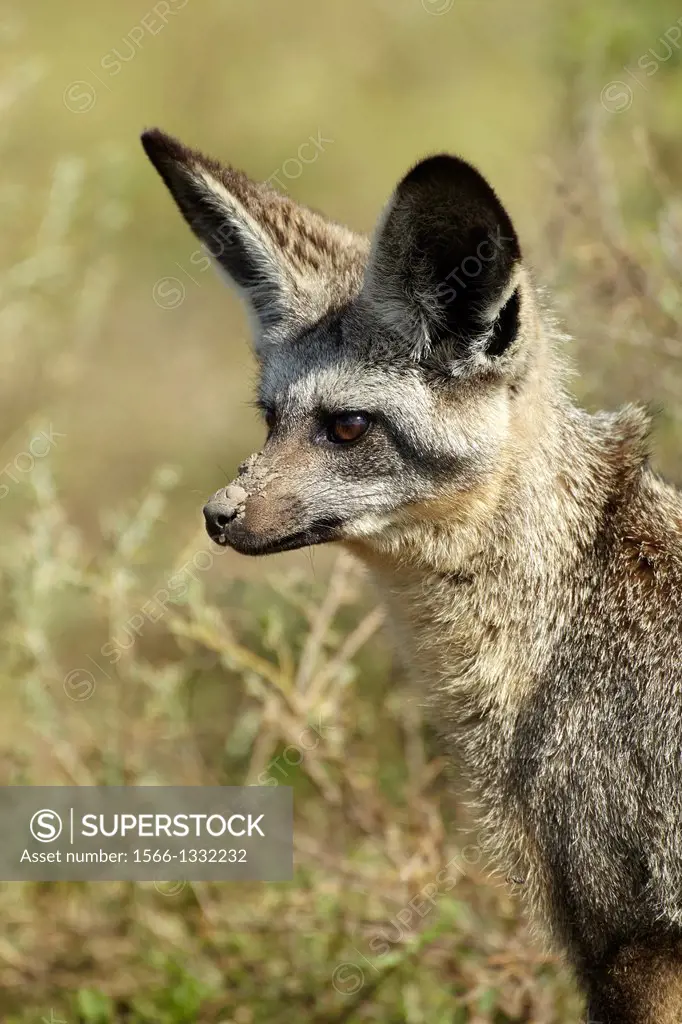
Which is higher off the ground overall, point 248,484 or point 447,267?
point 447,267

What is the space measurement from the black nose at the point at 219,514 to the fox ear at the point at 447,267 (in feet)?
3.11

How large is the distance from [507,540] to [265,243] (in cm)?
164

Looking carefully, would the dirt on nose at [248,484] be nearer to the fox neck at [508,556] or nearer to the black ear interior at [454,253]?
the fox neck at [508,556]

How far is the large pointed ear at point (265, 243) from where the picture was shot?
5371 millimetres

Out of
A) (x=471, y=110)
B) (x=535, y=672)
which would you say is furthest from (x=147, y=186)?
(x=535, y=672)

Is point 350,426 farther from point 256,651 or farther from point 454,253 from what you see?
point 256,651

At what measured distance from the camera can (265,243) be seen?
18.0 ft

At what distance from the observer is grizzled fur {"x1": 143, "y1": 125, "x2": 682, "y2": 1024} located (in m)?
4.67

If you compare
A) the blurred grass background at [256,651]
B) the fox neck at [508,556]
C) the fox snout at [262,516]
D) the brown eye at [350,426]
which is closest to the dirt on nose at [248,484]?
the fox snout at [262,516]

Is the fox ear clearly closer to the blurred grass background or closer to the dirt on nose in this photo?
the dirt on nose

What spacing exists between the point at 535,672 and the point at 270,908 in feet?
8.27

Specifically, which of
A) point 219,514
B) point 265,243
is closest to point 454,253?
point 265,243

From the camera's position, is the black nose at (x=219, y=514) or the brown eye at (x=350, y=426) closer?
the black nose at (x=219, y=514)

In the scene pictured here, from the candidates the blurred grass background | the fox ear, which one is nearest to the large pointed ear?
the fox ear
